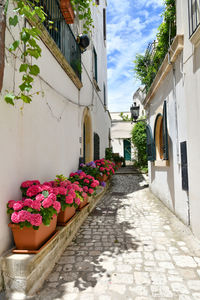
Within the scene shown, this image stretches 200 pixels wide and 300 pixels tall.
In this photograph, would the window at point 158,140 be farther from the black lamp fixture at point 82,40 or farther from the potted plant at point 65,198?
the potted plant at point 65,198

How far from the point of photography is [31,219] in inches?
77.2

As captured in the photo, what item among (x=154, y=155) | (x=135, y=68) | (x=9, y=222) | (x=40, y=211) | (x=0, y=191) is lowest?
(x=9, y=222)

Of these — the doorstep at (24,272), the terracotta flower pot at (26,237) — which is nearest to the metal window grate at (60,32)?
the terracotta flower pot at (26,237)

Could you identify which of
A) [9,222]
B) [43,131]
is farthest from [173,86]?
[9,222]

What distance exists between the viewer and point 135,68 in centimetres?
796

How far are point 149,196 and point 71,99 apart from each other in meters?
4.10

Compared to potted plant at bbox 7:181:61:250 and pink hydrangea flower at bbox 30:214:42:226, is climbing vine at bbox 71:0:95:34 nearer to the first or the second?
potted plant at bbox 7:181:61:250

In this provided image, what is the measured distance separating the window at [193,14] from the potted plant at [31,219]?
11.4 feet

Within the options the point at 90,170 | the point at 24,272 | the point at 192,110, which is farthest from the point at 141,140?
the point at 24,272

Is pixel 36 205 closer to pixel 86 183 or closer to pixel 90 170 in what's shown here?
pixel 86 183

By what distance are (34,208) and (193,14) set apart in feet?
12.9

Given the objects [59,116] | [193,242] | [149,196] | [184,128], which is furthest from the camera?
[149,196]

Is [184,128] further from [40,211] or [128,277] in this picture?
[40,211]

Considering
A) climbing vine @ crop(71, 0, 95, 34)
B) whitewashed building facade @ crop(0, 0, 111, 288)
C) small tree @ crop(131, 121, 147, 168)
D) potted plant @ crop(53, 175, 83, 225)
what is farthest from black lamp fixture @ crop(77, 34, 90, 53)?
small tree @ crop(131, 121, 147, 168)
